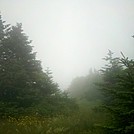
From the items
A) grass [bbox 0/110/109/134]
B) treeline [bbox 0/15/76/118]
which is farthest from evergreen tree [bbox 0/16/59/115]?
grass [bbox 0/110/109/134]

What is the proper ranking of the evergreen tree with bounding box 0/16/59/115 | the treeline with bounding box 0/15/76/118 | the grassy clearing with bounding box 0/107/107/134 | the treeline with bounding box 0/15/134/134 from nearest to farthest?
the grassy clearing with bounding box 0/107/107/134
the treeline with bounding box 0/15/134/134
the treeline with bounding box 0/15/76/118
the evergreen tree with bounding box 0/16/59/115

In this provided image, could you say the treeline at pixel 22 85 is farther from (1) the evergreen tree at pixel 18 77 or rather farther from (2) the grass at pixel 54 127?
(2) the grass at pixel 54 127

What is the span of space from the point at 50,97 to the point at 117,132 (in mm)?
10961

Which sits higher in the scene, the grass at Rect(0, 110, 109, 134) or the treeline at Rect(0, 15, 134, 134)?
the treeline at Rect(0, 15, 134, 134)

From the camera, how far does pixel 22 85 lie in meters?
18.9

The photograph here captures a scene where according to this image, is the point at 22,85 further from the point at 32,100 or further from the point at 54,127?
the point at 54,127

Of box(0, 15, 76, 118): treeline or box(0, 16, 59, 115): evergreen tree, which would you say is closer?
box(0, 15, 76, 118): treeline

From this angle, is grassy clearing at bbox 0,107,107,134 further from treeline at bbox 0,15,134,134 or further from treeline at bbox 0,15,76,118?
treeline at bbox 0,15,76,118

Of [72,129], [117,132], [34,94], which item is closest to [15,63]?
[34,94]

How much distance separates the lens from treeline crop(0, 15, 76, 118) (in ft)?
55.5

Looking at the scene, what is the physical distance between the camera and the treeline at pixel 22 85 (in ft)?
55.5

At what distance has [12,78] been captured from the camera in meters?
18.5

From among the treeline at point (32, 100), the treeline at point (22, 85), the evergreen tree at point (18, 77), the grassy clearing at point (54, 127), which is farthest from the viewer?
the evergreen tree at point (18, 77)

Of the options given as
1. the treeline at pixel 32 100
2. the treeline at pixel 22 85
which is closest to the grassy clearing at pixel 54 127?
the treeline at pixel 32 100
